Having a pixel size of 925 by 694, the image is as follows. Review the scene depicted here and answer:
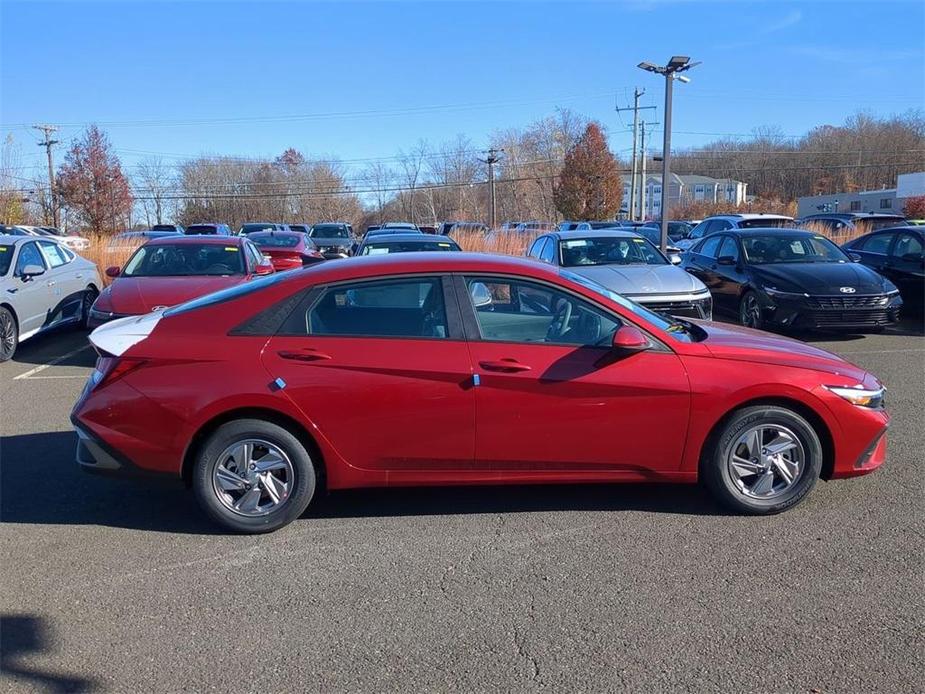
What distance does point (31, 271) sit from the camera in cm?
1012

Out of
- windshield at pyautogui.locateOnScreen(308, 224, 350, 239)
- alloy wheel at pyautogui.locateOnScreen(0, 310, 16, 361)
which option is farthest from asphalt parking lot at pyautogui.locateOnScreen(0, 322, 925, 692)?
windshield at pyautogui.locateOnScreen(308, 224, 350, 239)

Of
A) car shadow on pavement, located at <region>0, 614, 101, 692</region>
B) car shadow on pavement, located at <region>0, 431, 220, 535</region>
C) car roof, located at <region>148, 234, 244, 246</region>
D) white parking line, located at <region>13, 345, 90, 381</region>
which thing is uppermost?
car roof, located at <region>148, 234, 244, 246</region>

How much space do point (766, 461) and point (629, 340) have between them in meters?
1.09

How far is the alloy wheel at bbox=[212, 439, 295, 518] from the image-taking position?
4289 millimetres

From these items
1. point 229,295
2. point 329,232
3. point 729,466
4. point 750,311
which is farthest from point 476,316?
point 329,232

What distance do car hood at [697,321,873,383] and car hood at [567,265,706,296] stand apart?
4.66 metres

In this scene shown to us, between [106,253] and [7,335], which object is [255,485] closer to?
[7,335]

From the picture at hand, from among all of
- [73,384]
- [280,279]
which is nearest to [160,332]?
[280,279]

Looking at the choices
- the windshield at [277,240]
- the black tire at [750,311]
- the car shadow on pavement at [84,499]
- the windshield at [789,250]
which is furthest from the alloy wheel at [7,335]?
the windshield at [789,250]

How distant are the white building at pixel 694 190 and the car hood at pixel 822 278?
268 ft

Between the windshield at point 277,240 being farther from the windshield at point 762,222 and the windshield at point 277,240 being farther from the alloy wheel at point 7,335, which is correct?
the windshield at point 762,222

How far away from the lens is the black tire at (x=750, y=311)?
1109 centimetres

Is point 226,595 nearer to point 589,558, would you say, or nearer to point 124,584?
point 124,584

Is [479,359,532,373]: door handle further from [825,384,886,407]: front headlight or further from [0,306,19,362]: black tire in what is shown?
[0,306,19,362]: black tire
